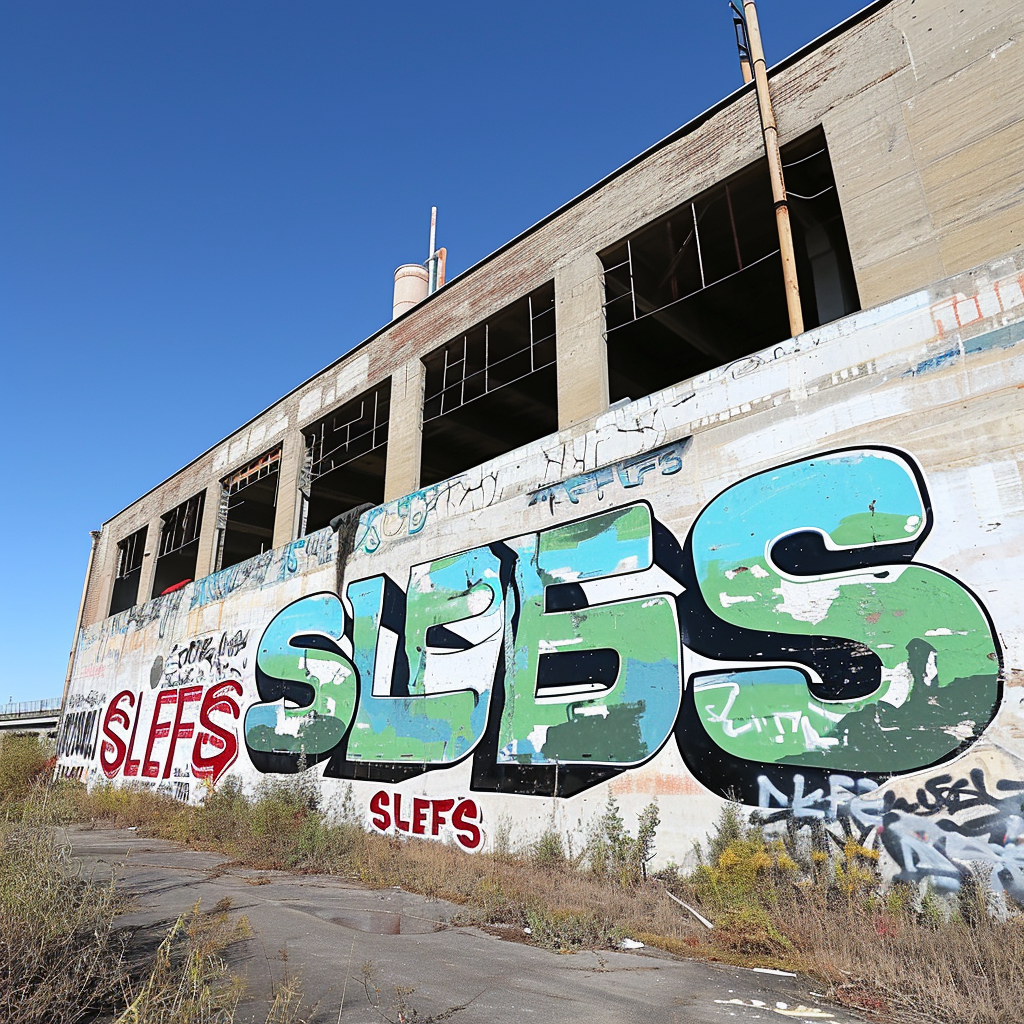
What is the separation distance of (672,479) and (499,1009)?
18.3 feet

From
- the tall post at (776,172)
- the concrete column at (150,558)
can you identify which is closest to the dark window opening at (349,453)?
the concrete column at (150,558)

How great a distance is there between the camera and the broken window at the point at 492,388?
37.9ft

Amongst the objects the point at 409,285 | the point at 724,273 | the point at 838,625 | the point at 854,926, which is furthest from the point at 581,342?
the point at 409,285

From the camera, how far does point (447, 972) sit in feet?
14.0

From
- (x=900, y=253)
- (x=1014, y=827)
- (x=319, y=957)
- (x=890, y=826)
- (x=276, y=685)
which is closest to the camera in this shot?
(x=319, y=957)

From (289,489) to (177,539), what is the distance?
7.71 meters

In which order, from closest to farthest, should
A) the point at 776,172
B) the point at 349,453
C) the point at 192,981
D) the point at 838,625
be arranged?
1. the point at 192,981
2. the point at 838,625
3. the point at 776,172
4. the point at 349,453

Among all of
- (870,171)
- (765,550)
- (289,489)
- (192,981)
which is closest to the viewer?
(192,981)

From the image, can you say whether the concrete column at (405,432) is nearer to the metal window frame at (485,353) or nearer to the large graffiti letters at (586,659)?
the metal window frame at (485,353)

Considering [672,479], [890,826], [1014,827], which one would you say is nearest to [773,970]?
[890,826]

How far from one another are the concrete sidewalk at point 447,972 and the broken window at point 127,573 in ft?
60.4

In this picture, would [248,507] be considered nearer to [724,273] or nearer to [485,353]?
[485,353]

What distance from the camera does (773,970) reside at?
4.66 metres

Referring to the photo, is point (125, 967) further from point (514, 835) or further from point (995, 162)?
point (995, 162)
